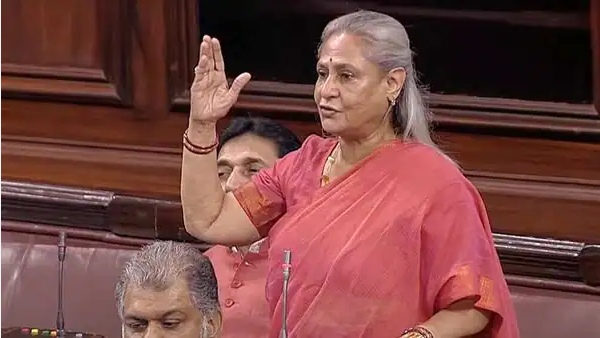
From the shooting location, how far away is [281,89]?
2605mm

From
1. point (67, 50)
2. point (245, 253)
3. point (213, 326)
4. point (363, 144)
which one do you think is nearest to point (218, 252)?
point (245, 253)

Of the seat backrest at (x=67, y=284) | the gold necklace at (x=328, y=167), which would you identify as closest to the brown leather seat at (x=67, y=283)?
the seat backrest at (x=67, y=284)

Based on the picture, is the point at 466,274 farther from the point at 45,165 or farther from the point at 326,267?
the point at 45,165

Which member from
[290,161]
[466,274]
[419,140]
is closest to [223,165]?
[290,161]

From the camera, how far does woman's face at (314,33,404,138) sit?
1.55 metres

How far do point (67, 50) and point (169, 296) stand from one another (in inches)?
51.4

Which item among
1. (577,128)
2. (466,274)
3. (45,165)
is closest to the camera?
(466,274)

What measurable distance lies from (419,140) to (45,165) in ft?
4.70

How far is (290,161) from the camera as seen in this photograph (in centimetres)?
169

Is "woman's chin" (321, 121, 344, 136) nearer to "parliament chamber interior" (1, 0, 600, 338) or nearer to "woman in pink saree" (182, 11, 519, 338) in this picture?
"woman in pink saree" (182, 11, 519, 338)

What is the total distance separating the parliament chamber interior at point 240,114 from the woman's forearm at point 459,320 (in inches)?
30.3

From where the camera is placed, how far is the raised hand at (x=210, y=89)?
1563 mm

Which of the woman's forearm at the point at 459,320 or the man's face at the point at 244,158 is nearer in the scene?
the woman's forearm at the point at 459,320

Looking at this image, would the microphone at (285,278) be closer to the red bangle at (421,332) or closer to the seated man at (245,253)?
the red bangle at (421,332)
